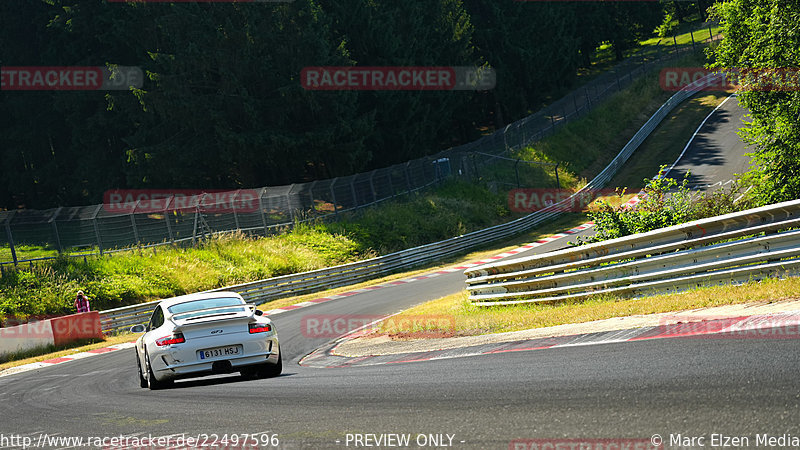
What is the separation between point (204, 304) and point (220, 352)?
3.46 ft

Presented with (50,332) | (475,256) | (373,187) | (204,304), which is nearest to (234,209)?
(373,187)

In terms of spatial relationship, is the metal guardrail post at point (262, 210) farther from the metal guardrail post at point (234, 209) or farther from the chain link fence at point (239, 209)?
the metal guardrail post at point (234, 209)

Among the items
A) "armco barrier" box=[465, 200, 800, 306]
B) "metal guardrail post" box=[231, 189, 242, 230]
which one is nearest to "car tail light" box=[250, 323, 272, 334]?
"armco barrier" box=[465, 200, 800, 306]

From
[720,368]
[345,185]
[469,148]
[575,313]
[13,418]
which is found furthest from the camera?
[469,148]

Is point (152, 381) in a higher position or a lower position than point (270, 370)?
higher

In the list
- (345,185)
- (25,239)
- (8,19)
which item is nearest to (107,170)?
(8,19)

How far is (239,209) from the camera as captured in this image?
33.0 m

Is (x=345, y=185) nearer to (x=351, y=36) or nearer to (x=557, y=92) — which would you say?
(x=351, y=36)

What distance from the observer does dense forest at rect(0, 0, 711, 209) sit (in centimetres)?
4341

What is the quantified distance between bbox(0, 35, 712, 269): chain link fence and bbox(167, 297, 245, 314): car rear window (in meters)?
16.5

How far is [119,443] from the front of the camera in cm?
708

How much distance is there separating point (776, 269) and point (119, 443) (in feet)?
27.4

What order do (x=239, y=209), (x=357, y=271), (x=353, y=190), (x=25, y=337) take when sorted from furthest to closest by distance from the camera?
1. (x=353, y=190)
2. (x=239, y=209)
3. (x=357, y=271)
4. (x=25, y=337)

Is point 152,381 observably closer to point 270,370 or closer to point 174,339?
point 174,339
